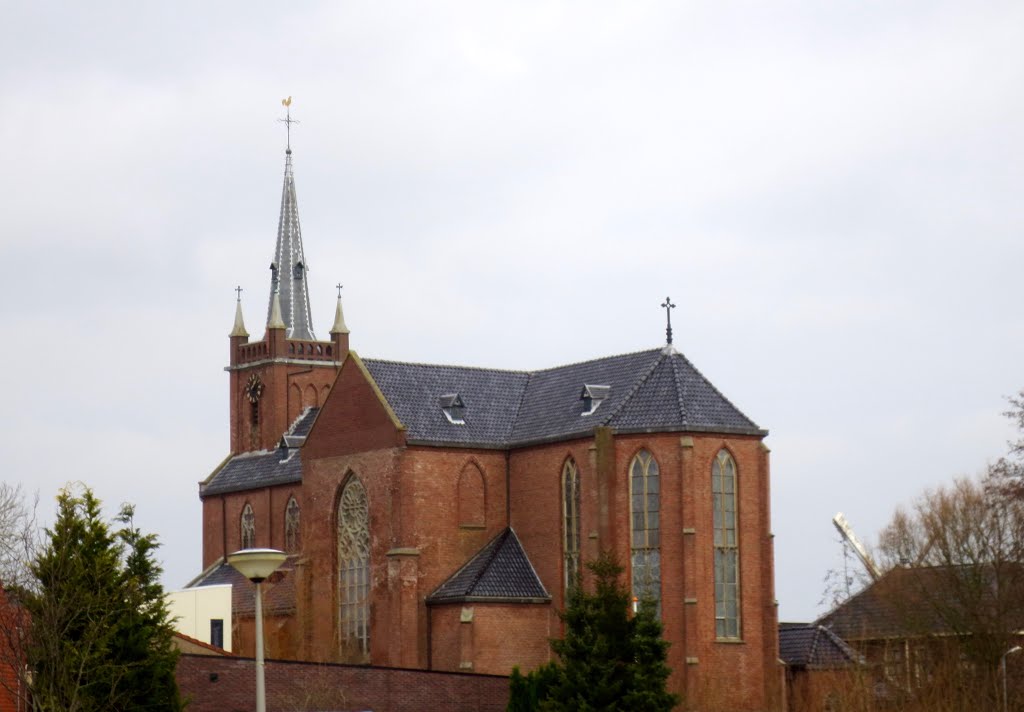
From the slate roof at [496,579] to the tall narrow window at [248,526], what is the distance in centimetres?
2381

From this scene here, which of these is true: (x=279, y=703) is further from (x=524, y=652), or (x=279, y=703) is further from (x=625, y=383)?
(x=625, y=383)

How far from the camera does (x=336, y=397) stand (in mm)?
81250

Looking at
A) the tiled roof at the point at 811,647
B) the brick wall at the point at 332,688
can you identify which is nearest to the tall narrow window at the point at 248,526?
the tiled roof at the point at 811,647

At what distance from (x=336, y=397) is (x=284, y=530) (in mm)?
16234

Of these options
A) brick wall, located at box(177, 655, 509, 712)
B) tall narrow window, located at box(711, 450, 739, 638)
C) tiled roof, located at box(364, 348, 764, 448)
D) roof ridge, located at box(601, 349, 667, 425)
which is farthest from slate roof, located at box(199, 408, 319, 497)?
brick wall, located at box(177, 655, 509, 712)

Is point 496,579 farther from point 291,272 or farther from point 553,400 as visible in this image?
point 291,272

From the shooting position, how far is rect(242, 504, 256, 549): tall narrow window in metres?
98.8

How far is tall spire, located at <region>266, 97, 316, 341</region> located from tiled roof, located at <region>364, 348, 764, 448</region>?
84.5 ft

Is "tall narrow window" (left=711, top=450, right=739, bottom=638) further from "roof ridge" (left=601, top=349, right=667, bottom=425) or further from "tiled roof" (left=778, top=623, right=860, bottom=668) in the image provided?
"tiled roof" (left=778, top=623, right=860, bottom=668)

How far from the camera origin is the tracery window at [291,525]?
9419cm

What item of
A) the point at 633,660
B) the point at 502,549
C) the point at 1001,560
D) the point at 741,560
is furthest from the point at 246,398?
the point at 633,660

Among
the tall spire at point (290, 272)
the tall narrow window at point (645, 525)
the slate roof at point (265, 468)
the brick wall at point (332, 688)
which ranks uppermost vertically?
the tall spire at point (290, 272)

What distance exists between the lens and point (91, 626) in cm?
4866

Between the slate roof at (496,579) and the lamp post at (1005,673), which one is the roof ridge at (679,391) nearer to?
the slate roof at (496,579)
